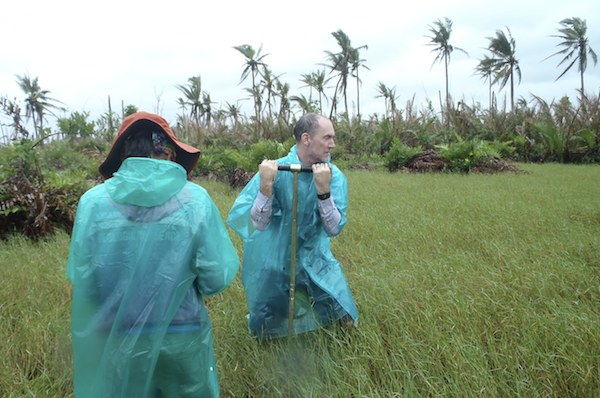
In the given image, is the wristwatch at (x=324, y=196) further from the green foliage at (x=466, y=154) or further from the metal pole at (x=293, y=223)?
the green foliage at (x=466, y=154)

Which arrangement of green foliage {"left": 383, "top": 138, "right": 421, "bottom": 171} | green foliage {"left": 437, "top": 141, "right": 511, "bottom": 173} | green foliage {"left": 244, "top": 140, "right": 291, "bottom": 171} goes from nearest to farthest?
green foliage {"left": 244, "top": 140, "right": 291, "bottom": 171}, green foliage {"left": 437, "top": 141, "right": 511, "bottom": 173}, green foliage {"left": 383, "top": 138, "right": 421, "bottom": 171}

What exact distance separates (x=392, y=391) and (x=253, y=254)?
1021mm

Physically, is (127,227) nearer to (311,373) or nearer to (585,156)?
(311,373)

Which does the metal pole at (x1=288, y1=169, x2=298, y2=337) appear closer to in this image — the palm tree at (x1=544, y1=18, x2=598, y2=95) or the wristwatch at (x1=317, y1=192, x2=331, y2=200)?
the wristwatch at (x1=317, y1=192, x2=331, y2=200)

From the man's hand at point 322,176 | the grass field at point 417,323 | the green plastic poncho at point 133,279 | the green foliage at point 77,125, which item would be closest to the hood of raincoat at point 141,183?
the green plastic poncho at point 133,279

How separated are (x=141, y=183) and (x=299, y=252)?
1188 millimetres

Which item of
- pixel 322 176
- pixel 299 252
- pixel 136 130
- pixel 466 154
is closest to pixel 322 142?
pixel 322 176

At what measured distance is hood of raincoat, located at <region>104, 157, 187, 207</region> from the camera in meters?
1.27

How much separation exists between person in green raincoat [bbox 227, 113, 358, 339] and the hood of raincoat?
889 millimetres

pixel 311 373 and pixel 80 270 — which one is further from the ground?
pixel 80 270

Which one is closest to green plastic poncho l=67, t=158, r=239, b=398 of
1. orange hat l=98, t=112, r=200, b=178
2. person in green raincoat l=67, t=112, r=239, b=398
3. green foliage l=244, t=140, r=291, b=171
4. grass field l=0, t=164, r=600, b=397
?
person in green raincoat l=67, t=112, r=239, b=398

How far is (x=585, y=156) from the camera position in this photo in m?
13.0

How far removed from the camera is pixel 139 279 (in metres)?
1.30

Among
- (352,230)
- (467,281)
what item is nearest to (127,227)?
(467,281)
